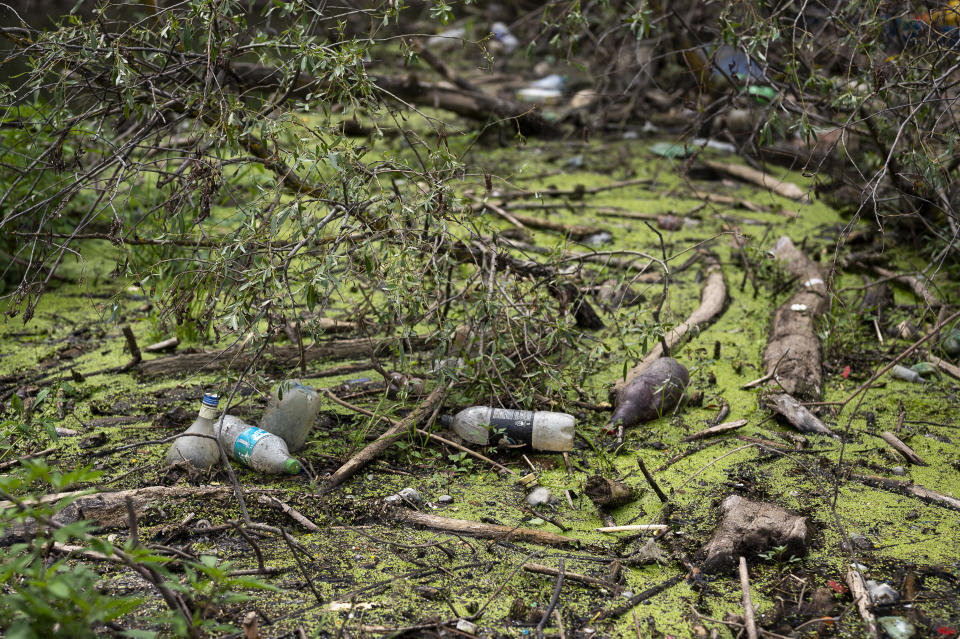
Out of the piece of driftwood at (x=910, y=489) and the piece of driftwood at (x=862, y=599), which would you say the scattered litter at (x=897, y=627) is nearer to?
the piece of driftwood at (x=862, y=599)

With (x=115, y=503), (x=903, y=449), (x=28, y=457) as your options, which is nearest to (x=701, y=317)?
(x=903, y=449)

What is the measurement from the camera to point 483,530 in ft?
7.43

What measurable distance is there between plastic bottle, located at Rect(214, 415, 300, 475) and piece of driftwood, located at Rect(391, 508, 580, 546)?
40 cm

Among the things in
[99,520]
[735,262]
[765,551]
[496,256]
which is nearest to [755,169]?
[735,262]

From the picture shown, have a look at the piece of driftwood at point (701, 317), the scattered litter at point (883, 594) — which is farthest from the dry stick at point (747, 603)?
the piece of driftwood at point (701, 317)

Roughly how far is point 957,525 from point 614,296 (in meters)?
1.82

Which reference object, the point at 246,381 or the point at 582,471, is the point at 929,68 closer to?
the point at 582,471

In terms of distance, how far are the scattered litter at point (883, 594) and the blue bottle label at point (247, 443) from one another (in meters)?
1.74

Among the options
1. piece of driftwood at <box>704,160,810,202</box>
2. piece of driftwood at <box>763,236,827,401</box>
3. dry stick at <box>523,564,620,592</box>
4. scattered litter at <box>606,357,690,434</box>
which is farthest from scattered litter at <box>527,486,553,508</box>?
piece of driftwood at <box>704,160,810,202</box>

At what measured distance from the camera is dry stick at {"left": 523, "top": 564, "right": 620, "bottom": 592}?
2.04 m

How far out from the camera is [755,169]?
5.65 metres

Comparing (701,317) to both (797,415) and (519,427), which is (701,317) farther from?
(519,427)

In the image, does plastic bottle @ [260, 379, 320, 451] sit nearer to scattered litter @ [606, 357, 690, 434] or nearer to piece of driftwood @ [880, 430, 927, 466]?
scattered litter @ [606, 357, 690, 434]

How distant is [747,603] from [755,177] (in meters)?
4.15
